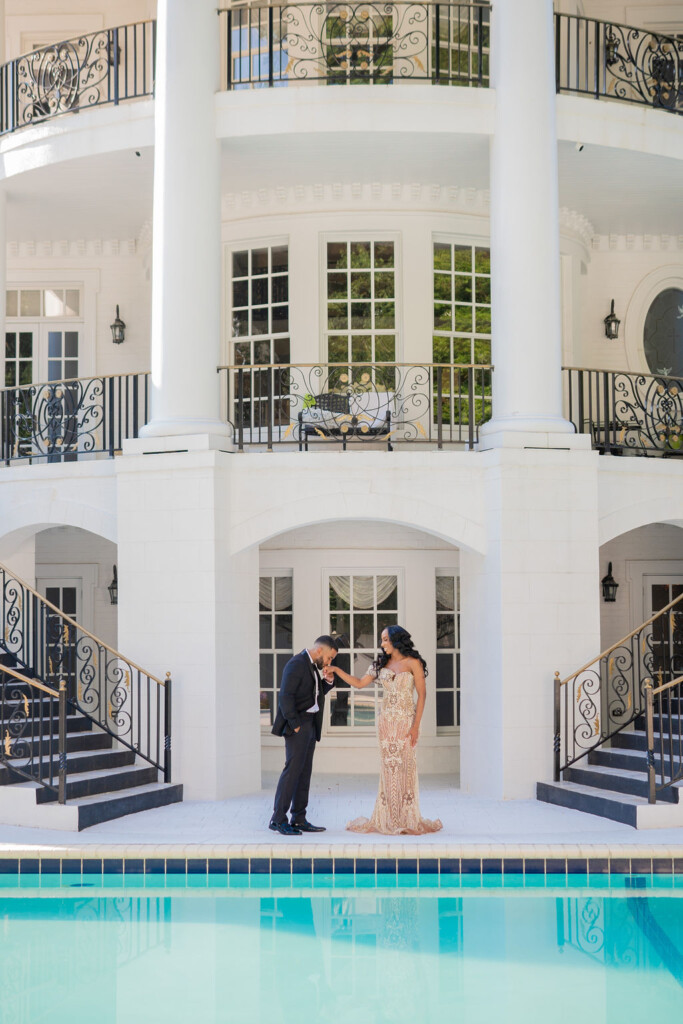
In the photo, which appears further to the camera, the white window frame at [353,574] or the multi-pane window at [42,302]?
the multi-pane window at [42,302]

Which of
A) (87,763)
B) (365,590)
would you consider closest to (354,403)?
(365,590)

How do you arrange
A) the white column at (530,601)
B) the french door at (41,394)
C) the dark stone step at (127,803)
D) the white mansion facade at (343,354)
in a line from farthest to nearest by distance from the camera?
the french door at (41,394), the white mansion facade at (343,354), the white column at (530,601), the dark stone step at (127,803)

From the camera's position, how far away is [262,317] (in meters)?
13.9

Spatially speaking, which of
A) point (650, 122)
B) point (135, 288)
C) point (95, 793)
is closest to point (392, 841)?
point (95, 793)

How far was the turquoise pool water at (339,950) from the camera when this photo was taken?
6.14 m

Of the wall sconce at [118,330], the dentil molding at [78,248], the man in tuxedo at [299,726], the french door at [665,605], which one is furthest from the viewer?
the dentil molding at [78,248]

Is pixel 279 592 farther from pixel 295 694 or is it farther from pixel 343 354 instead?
pixel 295 694

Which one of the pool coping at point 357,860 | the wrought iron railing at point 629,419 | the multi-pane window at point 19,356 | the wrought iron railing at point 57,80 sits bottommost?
the pool coping at point 357,860

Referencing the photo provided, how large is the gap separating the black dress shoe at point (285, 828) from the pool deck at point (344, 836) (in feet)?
0.24

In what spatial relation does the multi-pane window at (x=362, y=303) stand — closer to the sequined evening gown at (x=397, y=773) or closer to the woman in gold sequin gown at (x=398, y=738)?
the woman in gold sequin gown at (x=398, y=738)

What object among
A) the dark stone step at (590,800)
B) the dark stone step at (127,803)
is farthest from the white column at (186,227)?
the dark stone step at (590,800)

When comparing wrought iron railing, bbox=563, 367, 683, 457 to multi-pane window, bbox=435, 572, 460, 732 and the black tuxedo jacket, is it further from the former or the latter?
the black tuxedo jacket

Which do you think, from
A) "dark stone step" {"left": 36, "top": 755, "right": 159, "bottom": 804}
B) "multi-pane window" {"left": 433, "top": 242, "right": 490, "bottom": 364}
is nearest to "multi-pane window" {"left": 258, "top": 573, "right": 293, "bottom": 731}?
"dark stone step" {"left": 36, "top": 755, "right": 159, "bottom": 804}

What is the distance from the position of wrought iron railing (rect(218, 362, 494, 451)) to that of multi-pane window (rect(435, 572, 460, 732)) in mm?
1714
